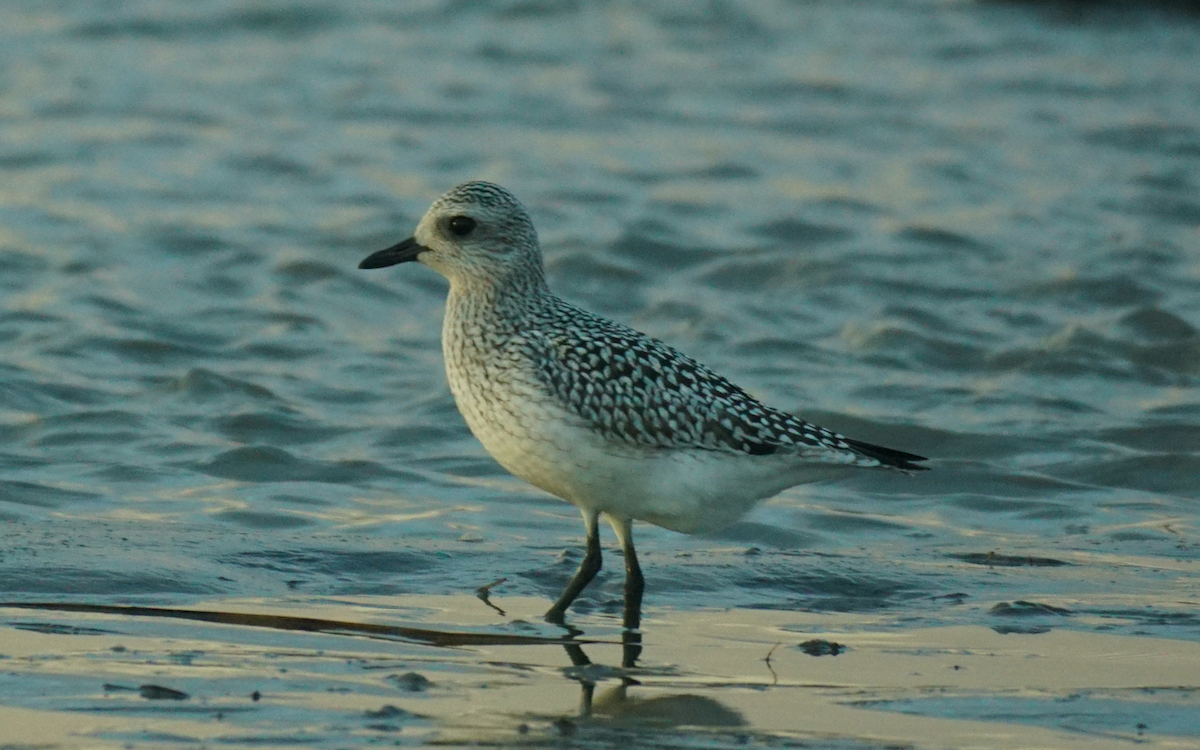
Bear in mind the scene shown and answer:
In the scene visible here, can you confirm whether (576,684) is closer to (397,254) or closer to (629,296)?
(397,254)

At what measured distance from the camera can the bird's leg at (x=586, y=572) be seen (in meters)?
7.80

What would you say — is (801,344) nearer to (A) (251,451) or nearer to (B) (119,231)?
(A) (251,451)

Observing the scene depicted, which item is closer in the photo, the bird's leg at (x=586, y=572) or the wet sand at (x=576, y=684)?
the wet sand at (x=576, y=684)

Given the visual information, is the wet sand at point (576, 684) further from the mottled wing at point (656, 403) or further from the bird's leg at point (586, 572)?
the mottled wing at point (656, 403)

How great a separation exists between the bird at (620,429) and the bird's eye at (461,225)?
12.4 inches

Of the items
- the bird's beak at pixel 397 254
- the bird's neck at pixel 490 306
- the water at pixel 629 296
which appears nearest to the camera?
the bird's neck at pixel 490 306

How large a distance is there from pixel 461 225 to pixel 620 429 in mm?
1284

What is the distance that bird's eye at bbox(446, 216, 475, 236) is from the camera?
27.4 feet

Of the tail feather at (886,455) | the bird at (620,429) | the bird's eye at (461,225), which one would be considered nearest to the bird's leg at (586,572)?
the bird at (620,429)

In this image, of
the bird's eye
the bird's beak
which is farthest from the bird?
the bird's beak

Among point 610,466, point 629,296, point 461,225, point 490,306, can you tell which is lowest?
point 629,296

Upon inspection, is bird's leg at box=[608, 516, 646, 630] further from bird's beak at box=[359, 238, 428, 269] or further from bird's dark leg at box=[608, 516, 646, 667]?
bird's beak at box=[359, 238, 428, 269]

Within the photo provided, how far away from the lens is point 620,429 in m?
7.69

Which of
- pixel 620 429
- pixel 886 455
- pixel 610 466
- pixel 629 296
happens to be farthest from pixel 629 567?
pixel 629 296
